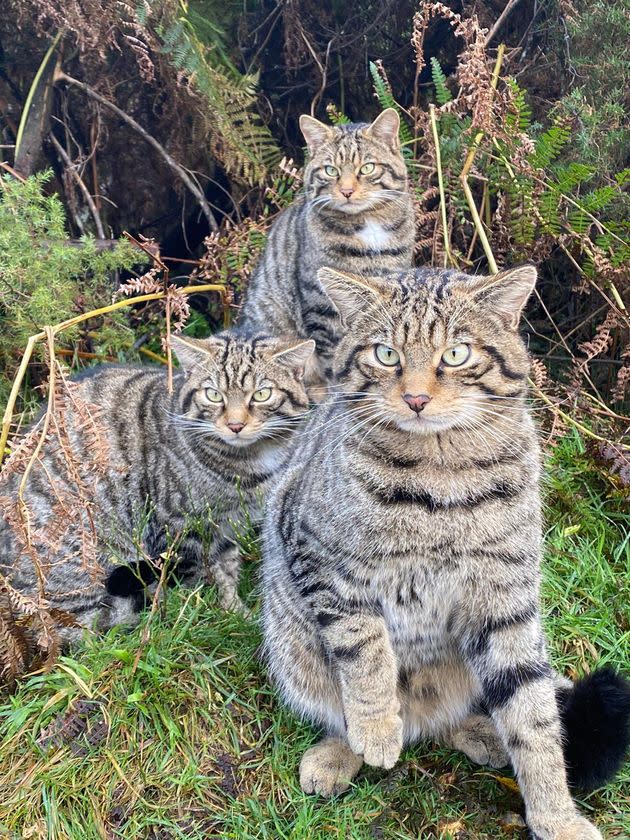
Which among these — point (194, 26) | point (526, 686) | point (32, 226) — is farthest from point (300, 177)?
point (526, 686)

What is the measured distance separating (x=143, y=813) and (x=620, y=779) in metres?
1.53

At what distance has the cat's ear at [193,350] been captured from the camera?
371 cm

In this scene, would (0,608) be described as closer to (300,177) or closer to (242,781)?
(242,781)

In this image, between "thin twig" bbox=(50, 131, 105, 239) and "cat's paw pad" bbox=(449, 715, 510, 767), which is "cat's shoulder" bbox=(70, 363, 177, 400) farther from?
"cat's paw pad" bbox=(449, 715, 510, 767)

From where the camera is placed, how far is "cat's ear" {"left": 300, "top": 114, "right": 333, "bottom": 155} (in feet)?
14.9

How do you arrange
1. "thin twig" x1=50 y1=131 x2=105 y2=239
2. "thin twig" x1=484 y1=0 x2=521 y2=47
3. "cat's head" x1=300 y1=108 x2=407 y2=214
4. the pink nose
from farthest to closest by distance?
"thin twig" x1=50 y1=131 x2=105 y2=239, "cat's head" x1=300 y1=108 x2=407 y2=214, "thin twig" x1=484 y1=0 x2=521 y2=47, the pink nose

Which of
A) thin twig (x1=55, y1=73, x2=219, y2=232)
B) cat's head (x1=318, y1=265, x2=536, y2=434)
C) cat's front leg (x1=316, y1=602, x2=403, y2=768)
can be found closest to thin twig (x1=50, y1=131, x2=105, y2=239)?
thin twig (x1=55, y1=73, x2=219, y2=232)

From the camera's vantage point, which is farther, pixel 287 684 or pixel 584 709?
pixel 287 684

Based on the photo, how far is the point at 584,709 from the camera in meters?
2.54

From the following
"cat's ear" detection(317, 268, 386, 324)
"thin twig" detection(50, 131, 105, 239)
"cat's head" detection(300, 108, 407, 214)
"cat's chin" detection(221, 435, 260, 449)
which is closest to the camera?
"cat's ear" detection(317, 268, 386, 324)

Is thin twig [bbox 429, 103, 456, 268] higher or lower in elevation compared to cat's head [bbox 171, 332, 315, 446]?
higher

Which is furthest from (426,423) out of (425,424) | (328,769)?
(328,769)

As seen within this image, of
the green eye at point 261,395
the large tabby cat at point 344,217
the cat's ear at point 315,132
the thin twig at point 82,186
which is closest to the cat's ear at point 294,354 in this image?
the green eye at point 261,395

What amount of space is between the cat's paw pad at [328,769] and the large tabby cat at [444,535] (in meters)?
0.27
